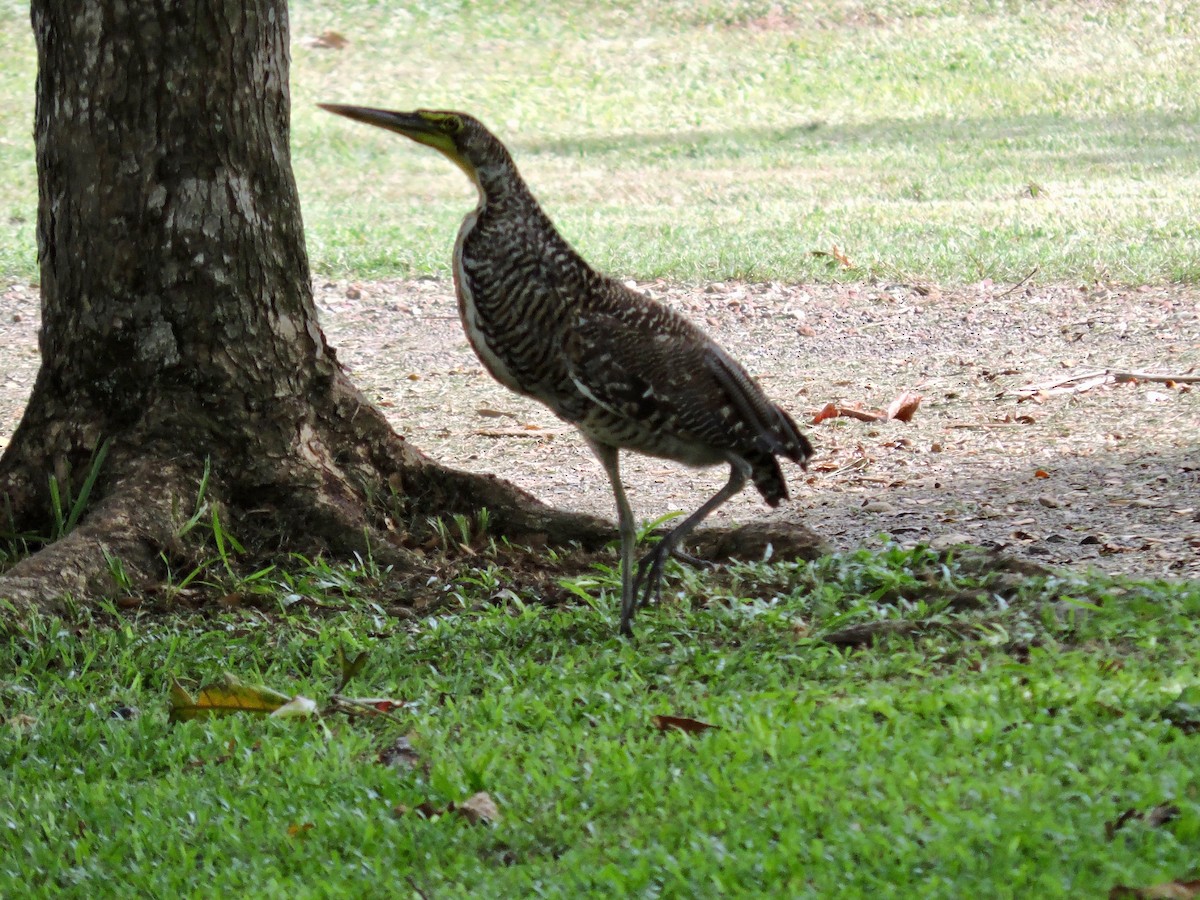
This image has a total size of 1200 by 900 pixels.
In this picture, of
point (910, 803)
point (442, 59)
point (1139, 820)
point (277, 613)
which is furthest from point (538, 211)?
Answer: point (442, 59)

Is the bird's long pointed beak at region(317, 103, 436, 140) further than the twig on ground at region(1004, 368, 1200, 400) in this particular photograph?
No

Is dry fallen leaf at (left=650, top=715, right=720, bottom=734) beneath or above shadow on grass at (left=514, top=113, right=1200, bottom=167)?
beneath

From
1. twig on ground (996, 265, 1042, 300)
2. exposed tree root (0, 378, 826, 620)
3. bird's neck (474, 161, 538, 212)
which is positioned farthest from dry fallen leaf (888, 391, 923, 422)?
bird's neck (474, 161, 538, 212)

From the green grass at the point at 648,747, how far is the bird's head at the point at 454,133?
1602 mm

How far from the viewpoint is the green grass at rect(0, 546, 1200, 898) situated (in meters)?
3.63

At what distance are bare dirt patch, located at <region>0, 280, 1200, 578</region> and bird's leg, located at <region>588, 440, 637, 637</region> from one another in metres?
1.30

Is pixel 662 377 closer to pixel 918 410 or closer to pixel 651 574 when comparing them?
pixel 651 574

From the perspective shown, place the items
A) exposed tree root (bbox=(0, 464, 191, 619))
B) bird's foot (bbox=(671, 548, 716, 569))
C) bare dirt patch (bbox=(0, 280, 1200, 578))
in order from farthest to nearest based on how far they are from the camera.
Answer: bare dirt patch (bbox=(0, 280, 1200, 578)) < bird's foot (bbox=(671, 548, 716, 569)) < exposed tree root (bbox=(0, 464, 191, 619))

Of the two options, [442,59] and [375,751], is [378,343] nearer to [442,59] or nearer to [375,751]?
[375,751]

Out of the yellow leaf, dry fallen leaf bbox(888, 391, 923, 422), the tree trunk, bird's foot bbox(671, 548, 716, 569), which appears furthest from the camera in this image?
dry fallen leaf bbox(888, 391, 923, 422)

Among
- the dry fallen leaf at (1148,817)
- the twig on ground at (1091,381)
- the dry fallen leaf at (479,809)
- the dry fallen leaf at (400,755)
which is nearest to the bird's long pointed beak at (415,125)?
the dry fallen leaf at (400,755)

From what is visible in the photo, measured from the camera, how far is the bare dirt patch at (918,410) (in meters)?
6.89

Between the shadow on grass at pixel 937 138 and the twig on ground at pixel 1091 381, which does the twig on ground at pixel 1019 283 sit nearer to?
the twig on ground at pixel 1091 381

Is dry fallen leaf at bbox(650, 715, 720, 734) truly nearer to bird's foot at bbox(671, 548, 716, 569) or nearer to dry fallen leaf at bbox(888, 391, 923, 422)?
bird's foot at bbox(671, 548, 716, 569)
